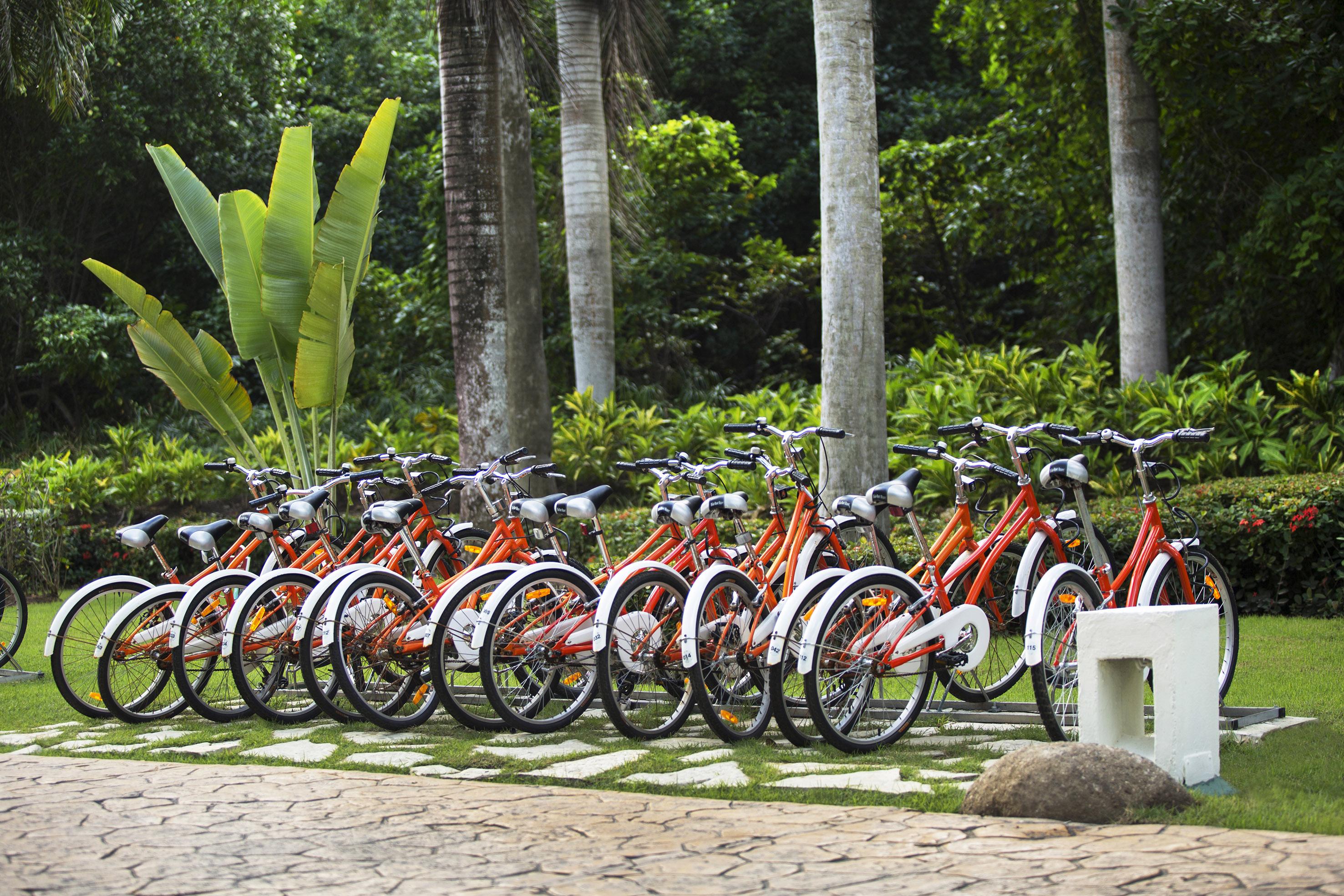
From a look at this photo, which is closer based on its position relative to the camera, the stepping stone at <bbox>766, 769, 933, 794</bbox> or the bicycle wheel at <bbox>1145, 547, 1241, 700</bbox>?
the stepping stone at <bbox>766, 769, 933, 794</bbox>

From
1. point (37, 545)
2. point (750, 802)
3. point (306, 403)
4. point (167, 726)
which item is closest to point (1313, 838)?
point (750, 802)

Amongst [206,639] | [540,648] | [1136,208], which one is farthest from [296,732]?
[1136,208]

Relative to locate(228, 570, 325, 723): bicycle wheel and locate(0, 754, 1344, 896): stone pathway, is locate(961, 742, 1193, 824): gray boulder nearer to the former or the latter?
locate(0, 754, 1344, 896): stone pathway

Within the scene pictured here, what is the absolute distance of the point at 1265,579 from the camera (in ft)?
31.2

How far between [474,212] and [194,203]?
7.89 feet

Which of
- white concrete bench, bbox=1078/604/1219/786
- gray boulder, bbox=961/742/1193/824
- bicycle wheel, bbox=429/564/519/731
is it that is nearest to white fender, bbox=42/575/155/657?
bicycle wheel, bbox=429/564/519/731

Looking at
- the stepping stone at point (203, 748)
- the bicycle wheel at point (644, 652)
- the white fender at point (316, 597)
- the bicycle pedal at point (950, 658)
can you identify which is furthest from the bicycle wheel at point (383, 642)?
the bicycle pedal at point (950, 658)

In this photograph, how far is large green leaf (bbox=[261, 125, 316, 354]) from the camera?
1025 cm

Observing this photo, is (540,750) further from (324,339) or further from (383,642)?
(324,339)

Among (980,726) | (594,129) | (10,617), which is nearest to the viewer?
(980,726)

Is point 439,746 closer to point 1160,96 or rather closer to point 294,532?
point 294,532

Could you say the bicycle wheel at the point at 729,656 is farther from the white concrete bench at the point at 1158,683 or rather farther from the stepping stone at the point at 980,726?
the white concrete bench at the point at 1158,683

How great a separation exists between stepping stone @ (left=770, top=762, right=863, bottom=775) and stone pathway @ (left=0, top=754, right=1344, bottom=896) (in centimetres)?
47

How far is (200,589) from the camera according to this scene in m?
6.95
